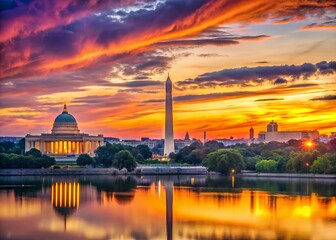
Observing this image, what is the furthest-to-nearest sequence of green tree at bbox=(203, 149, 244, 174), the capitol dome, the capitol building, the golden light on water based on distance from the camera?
the capitol dome, the capitol building, green tree at bbox=(203, 149, 244, 174), the golden light on water

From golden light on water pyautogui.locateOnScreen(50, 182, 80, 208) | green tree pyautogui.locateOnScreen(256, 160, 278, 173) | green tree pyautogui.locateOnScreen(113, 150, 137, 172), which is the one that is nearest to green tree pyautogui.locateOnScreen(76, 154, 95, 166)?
green tree pyautogui.locateOnScreen(113, 150, 137, 172)

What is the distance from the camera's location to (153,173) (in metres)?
70.2

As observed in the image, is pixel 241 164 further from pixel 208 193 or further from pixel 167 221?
pixel 167 221

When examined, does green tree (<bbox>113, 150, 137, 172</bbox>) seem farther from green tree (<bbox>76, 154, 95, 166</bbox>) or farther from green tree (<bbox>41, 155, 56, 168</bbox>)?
green tree (<bbox>76, 154, 95, 166</bbox>)

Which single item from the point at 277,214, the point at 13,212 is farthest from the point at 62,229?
the point at 277,214

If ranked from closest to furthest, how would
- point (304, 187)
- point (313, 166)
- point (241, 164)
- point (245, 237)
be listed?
point (245, 237) < point (304, 187) < point (313, 166) < point (241, 164)

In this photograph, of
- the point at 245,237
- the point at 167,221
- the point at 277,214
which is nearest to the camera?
the point at 245,237

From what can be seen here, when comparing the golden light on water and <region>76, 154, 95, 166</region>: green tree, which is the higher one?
<region>76, 154, 95, 166</region>: green tree

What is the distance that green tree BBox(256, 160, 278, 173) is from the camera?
63.9m

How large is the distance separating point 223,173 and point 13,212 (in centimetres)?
3931

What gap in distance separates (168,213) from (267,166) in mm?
35178

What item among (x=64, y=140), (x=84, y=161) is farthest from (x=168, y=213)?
(x=64, y=140)

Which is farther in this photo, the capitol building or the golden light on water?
the capitol building

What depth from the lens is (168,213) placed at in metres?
30.6
